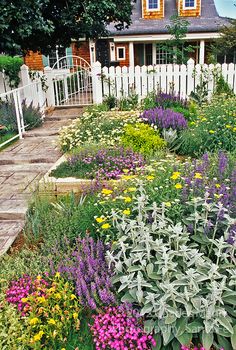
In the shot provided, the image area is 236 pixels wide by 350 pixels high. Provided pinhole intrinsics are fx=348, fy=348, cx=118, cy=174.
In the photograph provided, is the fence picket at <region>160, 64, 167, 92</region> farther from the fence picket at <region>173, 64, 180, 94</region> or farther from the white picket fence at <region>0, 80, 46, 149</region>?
the white picket fence at <region>0, 80, 46, 149</region>

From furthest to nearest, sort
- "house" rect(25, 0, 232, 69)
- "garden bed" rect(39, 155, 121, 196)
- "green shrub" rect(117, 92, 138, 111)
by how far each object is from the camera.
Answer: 1. "house" rect(25, 0, 232, 69)
2. "green shrub" rect(117, 92, 138, 111)
3. "garden bed" rect(39, 155, 121, 196)

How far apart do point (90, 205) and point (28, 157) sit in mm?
3101

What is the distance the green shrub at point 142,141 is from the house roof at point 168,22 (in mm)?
12748

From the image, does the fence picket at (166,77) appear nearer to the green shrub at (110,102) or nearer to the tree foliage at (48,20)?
the green shrub at (110,102)

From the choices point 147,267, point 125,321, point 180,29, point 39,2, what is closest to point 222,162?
point 147,267

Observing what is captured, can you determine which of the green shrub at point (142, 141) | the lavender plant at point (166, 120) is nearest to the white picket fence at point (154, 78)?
the lavender plant at point (166, 120)

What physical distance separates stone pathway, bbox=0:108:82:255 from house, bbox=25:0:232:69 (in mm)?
9361

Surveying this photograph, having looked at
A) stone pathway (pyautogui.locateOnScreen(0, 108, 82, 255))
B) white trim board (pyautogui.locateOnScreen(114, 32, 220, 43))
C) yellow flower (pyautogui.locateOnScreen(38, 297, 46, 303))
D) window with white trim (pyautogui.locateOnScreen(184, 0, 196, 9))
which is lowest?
stone pathway (pyautogui.locateOnScreen(0, 108, 82, 255))

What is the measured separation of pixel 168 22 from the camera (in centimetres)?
1706

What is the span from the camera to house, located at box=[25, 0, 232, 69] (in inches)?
650

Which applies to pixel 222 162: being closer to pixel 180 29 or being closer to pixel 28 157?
pixel 28 157

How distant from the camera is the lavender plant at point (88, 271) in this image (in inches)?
91.2

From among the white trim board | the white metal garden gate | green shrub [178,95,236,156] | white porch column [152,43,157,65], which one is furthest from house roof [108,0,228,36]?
green shrub [178,95,236,156]

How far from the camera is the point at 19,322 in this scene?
7.43 feet
